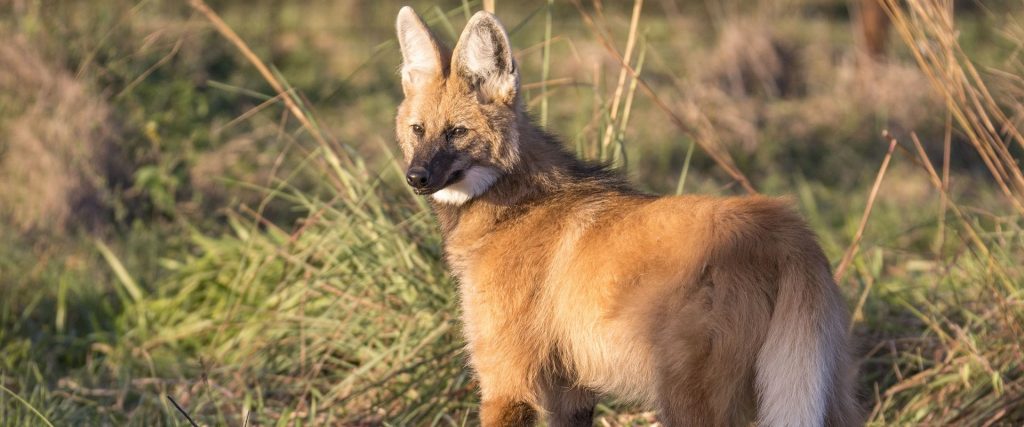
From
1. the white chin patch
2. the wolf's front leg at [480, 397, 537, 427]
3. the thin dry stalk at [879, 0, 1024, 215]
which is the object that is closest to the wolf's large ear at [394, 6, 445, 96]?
the white chin patch

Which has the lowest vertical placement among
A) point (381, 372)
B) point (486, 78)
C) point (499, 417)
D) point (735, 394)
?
point (381, 372)

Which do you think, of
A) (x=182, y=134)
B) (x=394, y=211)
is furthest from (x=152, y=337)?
(x=182, y=134)

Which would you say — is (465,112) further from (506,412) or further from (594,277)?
(506,412)

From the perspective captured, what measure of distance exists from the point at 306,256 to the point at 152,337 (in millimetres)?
961

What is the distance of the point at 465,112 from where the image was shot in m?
3.20

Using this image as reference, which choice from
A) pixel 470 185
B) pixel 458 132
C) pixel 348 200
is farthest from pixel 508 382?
pixel 348 200

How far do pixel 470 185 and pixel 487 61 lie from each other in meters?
0.37

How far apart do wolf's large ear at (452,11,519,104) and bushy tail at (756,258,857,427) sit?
107 cm

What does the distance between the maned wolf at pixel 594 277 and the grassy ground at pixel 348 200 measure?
69cm

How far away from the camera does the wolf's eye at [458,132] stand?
3.19m

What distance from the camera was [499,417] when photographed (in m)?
2.99

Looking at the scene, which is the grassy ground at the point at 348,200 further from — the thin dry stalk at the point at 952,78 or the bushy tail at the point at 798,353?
the bushy tail at the point at 798,353

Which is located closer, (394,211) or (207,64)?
(394,211)

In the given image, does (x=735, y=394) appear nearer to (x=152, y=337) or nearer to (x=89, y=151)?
(x=152, y=337)
